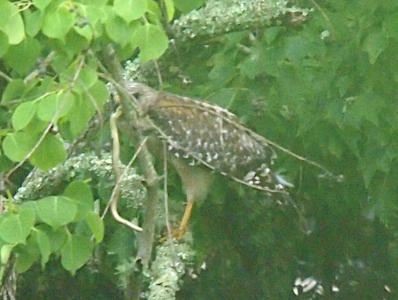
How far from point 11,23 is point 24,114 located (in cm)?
24

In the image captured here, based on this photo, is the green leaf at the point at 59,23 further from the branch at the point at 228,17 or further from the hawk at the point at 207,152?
the hawk at the point at 207,152

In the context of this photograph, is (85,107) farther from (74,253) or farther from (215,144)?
(215,144)

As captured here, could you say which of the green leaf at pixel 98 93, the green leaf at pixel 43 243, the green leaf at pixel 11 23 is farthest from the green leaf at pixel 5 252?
the green leaf at pixel 11 23

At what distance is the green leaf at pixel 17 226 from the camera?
2912mm

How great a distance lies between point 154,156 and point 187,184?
0.24 metres

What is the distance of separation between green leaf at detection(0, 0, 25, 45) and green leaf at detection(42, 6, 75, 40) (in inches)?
3.3

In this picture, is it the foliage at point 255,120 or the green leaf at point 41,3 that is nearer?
the green leaf at point 41,3

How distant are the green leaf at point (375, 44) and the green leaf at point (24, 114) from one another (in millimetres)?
1760

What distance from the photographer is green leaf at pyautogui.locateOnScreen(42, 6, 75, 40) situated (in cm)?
273

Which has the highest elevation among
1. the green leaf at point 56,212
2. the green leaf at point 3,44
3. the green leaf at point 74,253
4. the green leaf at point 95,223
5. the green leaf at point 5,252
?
the green leaf at point 3,44

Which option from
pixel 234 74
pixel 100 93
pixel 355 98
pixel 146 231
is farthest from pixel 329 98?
pixel 100 93

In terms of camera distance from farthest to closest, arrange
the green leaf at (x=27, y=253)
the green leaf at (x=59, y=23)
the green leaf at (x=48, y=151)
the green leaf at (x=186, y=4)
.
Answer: the green leaf at (x=186, y=4) → the green leaf at (x=27, y=253) → the green leaf at (x=48, y=151) → the green leaf at (x=59, y=23)

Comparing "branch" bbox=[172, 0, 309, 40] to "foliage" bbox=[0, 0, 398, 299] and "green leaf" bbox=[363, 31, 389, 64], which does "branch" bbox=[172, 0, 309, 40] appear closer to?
"foliage" bbox=[0, 0, 398, 299]

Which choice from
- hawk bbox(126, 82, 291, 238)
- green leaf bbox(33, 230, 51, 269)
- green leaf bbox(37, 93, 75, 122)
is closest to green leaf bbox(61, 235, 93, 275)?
green leaf bbox(33, 230, 51, 269)
